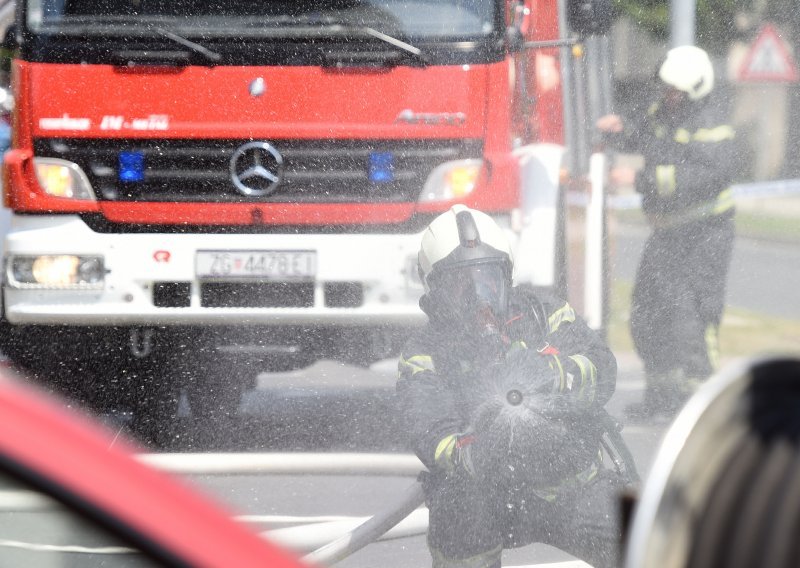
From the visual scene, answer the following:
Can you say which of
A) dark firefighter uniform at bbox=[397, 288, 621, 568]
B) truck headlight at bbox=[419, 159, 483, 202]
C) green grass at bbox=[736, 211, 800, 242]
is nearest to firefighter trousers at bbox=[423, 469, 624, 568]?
dark firefighter uniform at bbox=[397, 288, 621, 568]

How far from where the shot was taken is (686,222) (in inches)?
308

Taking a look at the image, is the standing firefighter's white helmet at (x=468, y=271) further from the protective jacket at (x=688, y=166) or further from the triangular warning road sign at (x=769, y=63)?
the triangular warning road sign at (x=769, y=63)

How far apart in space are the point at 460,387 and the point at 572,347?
12.6 inches

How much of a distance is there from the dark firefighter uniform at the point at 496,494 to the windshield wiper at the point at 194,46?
253 cm

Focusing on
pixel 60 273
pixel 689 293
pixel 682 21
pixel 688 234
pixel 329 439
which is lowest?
pixel 329 439

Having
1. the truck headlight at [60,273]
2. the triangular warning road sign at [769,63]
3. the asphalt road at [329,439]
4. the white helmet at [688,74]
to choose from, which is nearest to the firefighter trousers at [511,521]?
the asphalt road at [329,439]

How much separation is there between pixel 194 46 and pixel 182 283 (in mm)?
959

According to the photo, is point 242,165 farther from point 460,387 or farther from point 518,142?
point 460,387

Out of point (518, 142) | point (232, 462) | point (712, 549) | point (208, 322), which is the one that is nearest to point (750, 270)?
point (518, 142)

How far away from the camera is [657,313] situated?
8.02 meters

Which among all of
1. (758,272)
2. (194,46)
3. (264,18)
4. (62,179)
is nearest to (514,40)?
(264,18)

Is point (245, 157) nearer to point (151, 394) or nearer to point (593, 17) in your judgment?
point (151, 394)

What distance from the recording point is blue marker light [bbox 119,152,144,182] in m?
6.30

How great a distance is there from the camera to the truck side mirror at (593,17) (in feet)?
23.5
